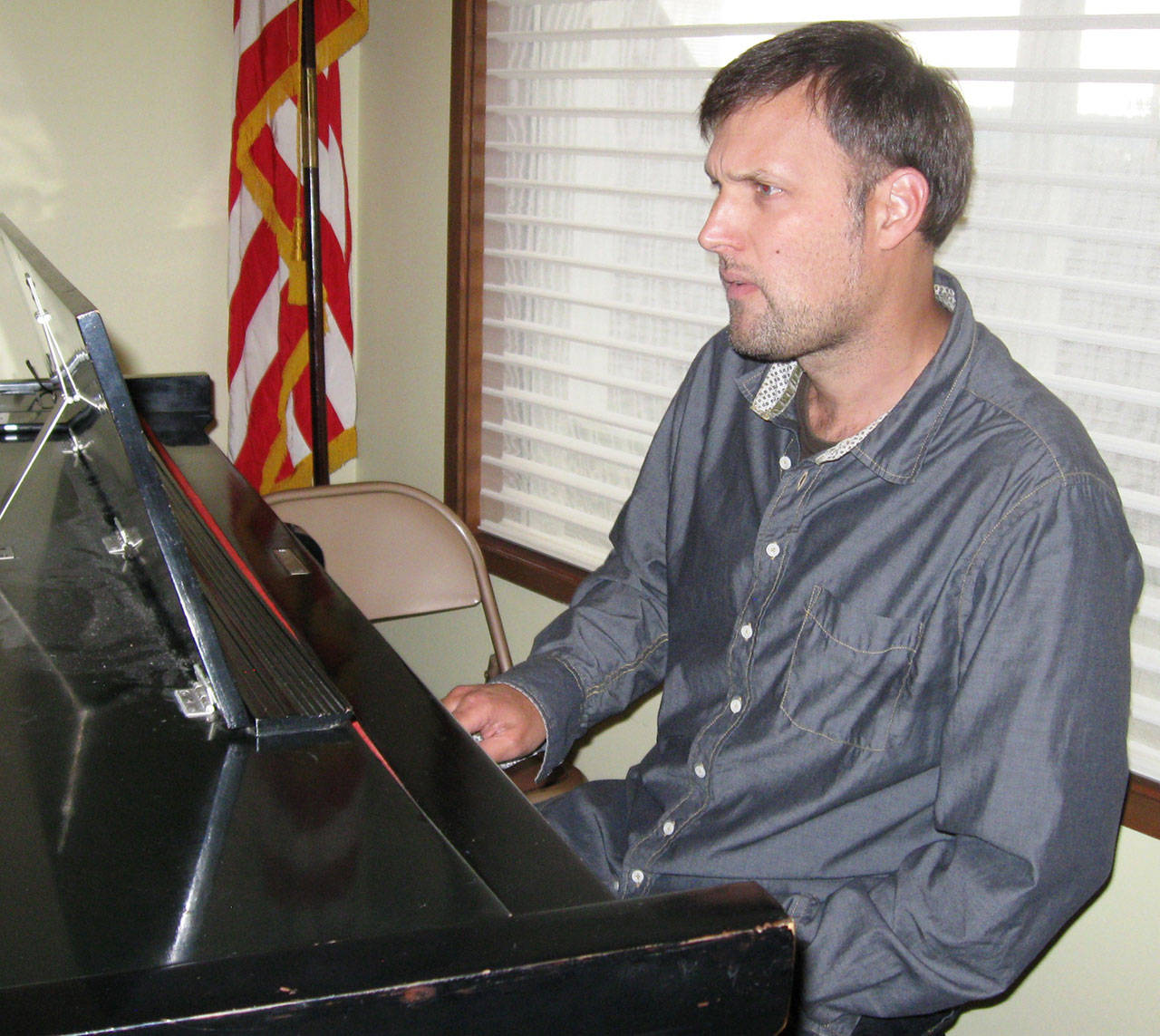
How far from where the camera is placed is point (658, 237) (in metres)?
2.03

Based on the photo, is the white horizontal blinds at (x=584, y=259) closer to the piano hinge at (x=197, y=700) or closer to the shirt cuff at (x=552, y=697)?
the shirt cuff at (x=552, y=697)

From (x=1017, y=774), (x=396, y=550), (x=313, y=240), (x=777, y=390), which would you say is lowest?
(x=396, y=550)

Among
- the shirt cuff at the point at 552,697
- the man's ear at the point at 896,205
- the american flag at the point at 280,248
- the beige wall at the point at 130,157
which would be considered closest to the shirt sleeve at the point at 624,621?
the shirt cuff at the point at 552,697

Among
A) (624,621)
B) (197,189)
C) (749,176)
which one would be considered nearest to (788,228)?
(749,176)

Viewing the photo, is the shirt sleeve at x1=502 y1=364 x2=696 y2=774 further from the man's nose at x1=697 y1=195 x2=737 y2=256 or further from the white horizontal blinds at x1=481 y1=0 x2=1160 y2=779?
the white horizontal blinds at x1=481 y1=0 x2=1160 y2=779

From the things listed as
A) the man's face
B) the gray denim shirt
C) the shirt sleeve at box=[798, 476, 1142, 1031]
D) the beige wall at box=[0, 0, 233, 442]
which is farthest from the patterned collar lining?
the beige wall at box=[0, 0, 233, 442]

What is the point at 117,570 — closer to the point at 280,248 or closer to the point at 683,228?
the point at 683,228

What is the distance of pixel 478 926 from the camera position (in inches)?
24.2

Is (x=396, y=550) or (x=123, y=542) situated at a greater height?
(x=123, y=542)

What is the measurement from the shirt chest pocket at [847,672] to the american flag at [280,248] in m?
1.82

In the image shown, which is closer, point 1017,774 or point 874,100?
→ point 1017,774

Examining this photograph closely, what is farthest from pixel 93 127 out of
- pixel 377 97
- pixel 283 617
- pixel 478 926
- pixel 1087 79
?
pixel 478 926

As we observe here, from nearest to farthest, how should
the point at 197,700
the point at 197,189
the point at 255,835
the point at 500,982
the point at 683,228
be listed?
the point at 500,982
the point at 255,835
the point at 197,700
the point at 683,228
the point at 197,189

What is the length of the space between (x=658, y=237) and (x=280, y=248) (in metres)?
1.04
